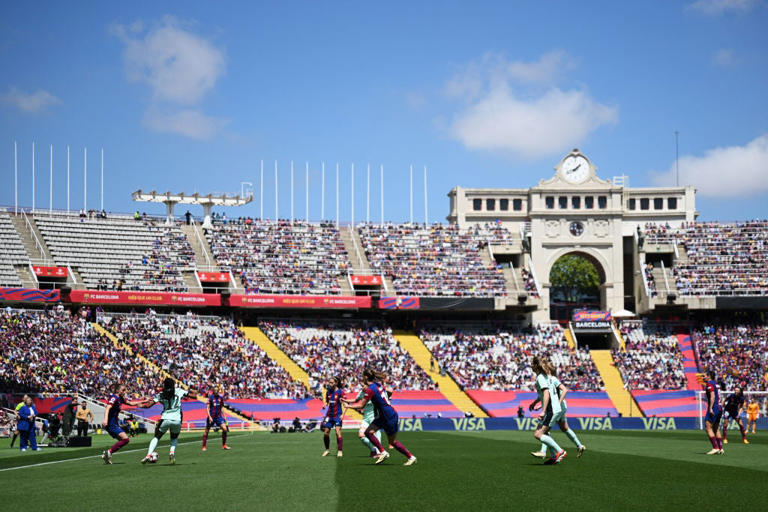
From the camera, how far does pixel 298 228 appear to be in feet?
252

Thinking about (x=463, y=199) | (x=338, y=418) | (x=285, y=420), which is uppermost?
(x=463, y=199)

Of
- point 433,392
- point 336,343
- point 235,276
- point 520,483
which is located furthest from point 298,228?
point 520,483

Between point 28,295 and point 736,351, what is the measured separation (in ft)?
160

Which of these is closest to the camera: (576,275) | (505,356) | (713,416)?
(713,416)

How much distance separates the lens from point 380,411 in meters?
18.6

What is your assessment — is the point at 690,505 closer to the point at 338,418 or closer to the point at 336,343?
the point at 338,418

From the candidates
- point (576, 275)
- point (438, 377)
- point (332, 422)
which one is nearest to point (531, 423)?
point (438, 377)

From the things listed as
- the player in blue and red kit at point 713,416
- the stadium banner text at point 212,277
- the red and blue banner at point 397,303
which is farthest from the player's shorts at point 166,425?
the red and blue banner at point 397,303

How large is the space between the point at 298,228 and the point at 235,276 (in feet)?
29.9

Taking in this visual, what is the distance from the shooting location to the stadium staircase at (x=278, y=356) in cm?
6070

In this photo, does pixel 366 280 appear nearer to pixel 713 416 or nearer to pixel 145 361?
pixel 145 361

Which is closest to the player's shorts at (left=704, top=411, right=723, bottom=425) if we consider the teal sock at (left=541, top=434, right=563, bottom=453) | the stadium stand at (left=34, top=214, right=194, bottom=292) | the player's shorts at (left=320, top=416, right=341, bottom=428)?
the teal sock at (left=541, top=434, right=563, bottom=453)

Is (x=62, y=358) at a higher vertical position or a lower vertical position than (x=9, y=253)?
lower

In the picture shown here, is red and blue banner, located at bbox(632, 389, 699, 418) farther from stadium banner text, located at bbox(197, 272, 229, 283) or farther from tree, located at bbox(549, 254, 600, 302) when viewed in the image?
tree, located at bbox(549, 254, 600, 302)
